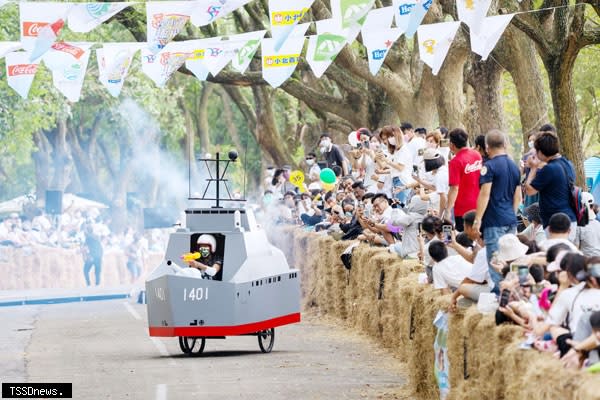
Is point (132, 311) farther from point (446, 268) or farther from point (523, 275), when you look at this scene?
point (523, 275)

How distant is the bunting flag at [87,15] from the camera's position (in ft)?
73.0

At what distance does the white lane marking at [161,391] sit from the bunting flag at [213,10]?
22.7 feet

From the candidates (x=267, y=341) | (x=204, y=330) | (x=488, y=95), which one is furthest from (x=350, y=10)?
(x=267, y=341)

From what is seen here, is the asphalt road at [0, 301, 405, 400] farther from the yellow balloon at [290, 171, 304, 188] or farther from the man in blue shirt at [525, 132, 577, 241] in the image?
the yellow balloon at [290, 171, 304, 188]

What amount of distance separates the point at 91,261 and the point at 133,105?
16644 mm

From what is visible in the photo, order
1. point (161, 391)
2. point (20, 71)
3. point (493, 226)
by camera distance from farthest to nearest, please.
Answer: point (20, 71), point (161, 391), point (493, 226)

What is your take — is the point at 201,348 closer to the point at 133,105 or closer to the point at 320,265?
the point at 320,265

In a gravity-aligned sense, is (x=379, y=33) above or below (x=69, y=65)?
above

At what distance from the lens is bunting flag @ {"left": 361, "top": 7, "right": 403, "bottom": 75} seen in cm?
2109

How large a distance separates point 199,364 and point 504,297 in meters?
9.44

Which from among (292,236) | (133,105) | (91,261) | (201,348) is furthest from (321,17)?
(133,105)

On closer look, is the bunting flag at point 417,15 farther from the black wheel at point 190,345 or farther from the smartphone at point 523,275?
the smartphone at point 523,275

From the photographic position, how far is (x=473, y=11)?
17734 millimetres

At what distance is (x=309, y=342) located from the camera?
23.0 metres
